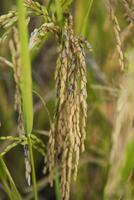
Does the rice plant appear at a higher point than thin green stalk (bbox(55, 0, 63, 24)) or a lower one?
lower

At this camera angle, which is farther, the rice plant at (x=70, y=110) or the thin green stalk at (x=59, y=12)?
the thin green stalk at (x=59, y=12)

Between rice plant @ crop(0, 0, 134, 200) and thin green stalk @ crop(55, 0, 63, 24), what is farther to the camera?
thin green stalk @ crop(55, 0, 63, 24)

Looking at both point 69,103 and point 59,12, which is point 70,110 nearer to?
point 69,103

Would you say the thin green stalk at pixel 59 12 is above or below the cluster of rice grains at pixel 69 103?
above

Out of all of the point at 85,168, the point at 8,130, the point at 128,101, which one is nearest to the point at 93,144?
the point at 85,168

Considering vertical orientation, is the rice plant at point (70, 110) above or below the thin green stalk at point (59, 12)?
below

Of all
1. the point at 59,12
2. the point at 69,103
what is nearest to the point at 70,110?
the point at 69,103

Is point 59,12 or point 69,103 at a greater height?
point 59,12

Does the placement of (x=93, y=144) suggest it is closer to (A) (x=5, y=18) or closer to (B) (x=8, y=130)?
(B) (x=8, y=130)
